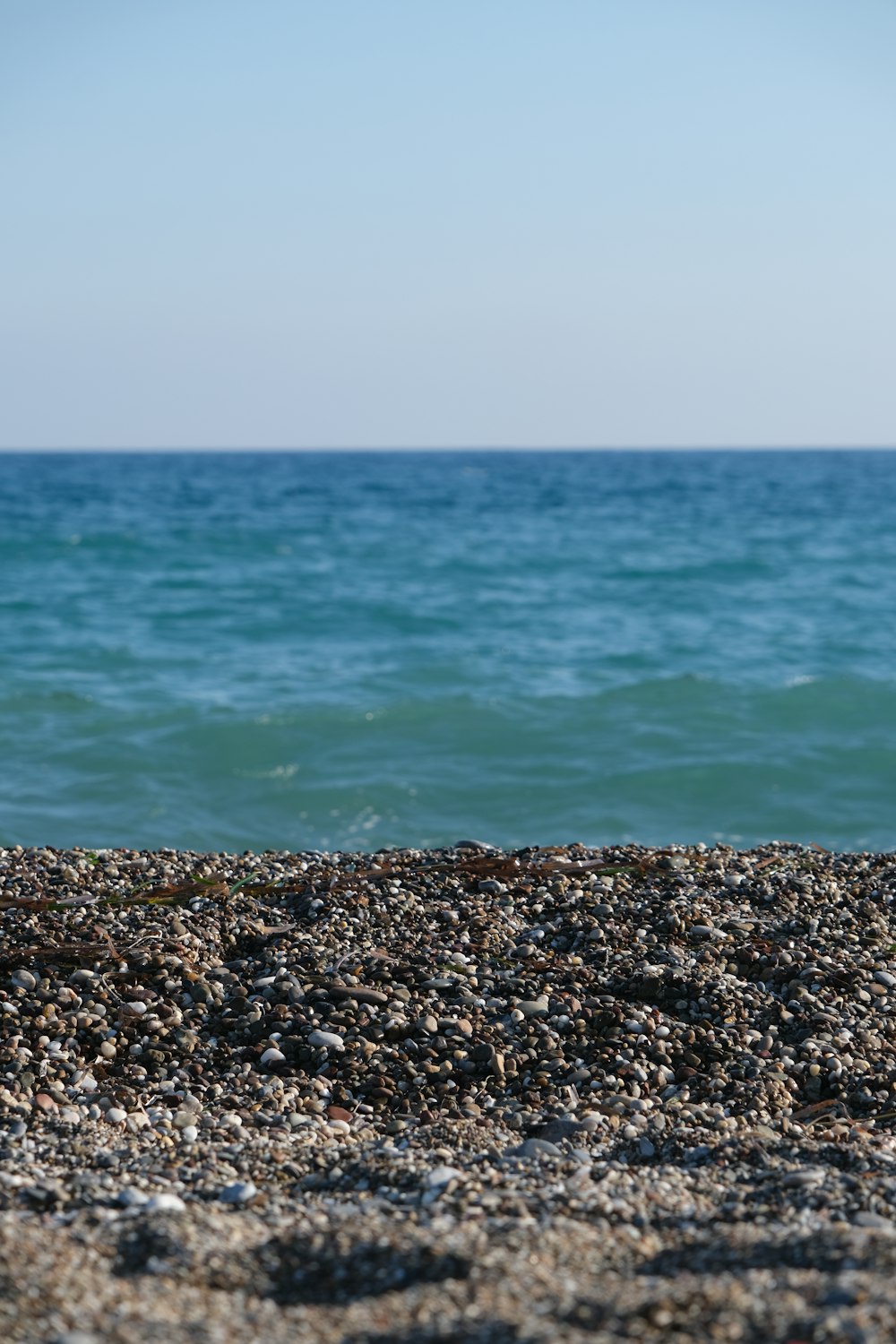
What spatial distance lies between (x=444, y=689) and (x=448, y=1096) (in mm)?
9274

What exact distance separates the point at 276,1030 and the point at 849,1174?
2.09 meters

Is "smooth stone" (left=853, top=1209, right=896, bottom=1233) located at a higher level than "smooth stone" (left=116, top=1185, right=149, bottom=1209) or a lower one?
higher

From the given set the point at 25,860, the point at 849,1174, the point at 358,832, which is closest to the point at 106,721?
the point at 358,832

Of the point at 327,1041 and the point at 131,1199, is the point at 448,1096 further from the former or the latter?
the point at 131,1199

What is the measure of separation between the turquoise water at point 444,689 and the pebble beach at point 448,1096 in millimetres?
2904

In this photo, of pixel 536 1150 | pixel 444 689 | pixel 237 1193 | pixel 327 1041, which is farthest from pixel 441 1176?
pixel 444 689

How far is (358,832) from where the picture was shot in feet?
29.8

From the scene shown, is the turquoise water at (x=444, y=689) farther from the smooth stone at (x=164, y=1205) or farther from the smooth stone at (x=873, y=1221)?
the smooth stone at (x=873, y=1221)

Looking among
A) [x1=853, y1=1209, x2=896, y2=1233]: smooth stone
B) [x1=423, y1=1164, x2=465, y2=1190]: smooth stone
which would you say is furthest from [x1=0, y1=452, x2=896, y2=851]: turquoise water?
[x1=853, y1=1209, x2=896, y2=1233]: smooth stone

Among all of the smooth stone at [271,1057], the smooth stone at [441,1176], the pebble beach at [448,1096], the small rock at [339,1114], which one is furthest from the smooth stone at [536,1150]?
the smooth stone at [271,1057]

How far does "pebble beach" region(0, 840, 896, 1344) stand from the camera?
8.46 feet

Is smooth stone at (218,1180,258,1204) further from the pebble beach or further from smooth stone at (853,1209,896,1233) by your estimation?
smooth stone at (853,1209,896,1233)

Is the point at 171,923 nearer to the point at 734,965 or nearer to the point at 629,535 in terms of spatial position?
the point at 734,965

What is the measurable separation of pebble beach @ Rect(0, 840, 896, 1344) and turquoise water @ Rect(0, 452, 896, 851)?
2.90 m
